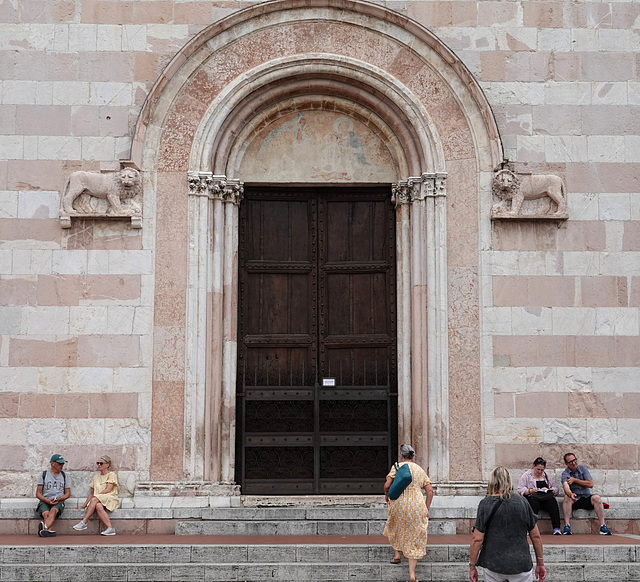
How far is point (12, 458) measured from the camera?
13.1 m

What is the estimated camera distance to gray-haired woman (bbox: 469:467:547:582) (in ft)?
27.0

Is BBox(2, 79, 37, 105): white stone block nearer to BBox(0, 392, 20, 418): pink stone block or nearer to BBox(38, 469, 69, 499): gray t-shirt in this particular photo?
BBox(0, 392, 20, 418): pink stone block

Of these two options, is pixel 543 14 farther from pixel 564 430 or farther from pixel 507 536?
pixel 507 536

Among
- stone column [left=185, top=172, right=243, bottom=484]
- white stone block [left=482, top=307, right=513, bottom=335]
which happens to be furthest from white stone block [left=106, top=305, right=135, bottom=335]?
white stone block [left=482, top=307, right=513, bottom=335]

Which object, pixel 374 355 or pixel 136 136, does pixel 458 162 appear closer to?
pixel 374 355

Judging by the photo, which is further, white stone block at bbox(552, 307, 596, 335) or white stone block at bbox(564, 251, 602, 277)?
white stone block at bbox(564, 251, 602, 277)

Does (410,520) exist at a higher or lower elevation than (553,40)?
lower

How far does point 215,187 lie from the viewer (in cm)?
1390

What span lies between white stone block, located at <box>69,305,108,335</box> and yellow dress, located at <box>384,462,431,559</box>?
5.02 m

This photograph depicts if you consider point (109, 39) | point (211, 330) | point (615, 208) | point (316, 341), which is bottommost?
point (316, 341)

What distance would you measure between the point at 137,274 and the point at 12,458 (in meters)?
3.08

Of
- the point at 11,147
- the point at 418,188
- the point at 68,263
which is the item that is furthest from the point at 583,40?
the point at 11,147

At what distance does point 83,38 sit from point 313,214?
14.1ft

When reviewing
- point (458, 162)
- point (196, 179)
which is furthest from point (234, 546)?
point (458, 162)
